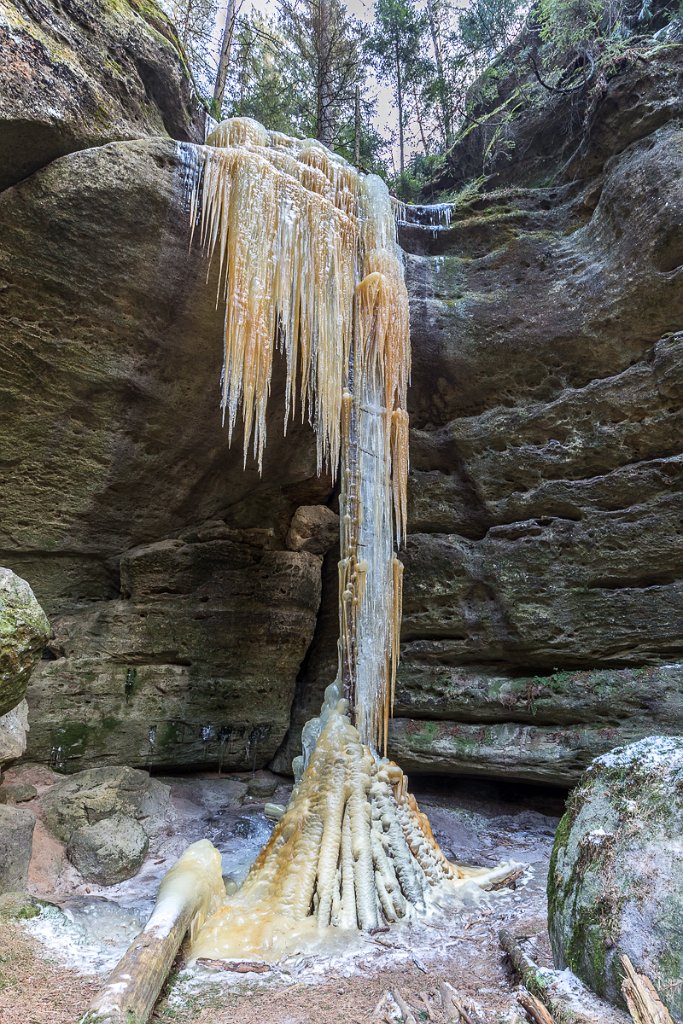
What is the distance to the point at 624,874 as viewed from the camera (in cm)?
246

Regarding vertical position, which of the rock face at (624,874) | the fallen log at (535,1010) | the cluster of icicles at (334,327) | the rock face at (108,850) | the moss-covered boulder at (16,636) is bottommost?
the rock face at (108,850)

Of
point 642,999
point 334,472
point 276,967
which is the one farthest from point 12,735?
point 642,999

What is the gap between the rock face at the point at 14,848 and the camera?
181 inches

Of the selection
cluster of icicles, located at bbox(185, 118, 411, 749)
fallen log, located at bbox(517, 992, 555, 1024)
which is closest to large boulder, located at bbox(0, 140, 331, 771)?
cluster of icicles, located at bbox(185, 118, 411, 749)

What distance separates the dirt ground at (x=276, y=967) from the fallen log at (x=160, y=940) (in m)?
0.19

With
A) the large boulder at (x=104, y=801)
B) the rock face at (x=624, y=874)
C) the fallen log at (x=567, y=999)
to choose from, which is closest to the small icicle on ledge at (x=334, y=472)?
the fallen log at (x=567, y=999)

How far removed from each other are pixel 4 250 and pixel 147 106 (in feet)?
7.52

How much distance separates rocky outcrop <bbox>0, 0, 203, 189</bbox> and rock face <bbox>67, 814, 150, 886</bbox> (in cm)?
639

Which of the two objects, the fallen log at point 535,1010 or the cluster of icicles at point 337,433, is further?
the cluster of icicles at point 337,433

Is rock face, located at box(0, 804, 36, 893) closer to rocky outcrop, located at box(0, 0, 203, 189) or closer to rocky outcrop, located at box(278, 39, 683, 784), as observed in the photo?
rocky outcrop, located at box(278, 39, 683, 784)

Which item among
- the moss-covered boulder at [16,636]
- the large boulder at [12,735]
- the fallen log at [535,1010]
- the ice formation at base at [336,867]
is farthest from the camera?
the large boulder at [12,735]

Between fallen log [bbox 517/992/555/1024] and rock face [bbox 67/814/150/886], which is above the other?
fallen log [bbox 517/992/555/1024]

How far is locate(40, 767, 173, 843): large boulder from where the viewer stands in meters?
6.05

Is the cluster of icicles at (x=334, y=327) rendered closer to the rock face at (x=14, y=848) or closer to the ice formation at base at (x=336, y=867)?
the ice formation at base at (x=336, y=867)
